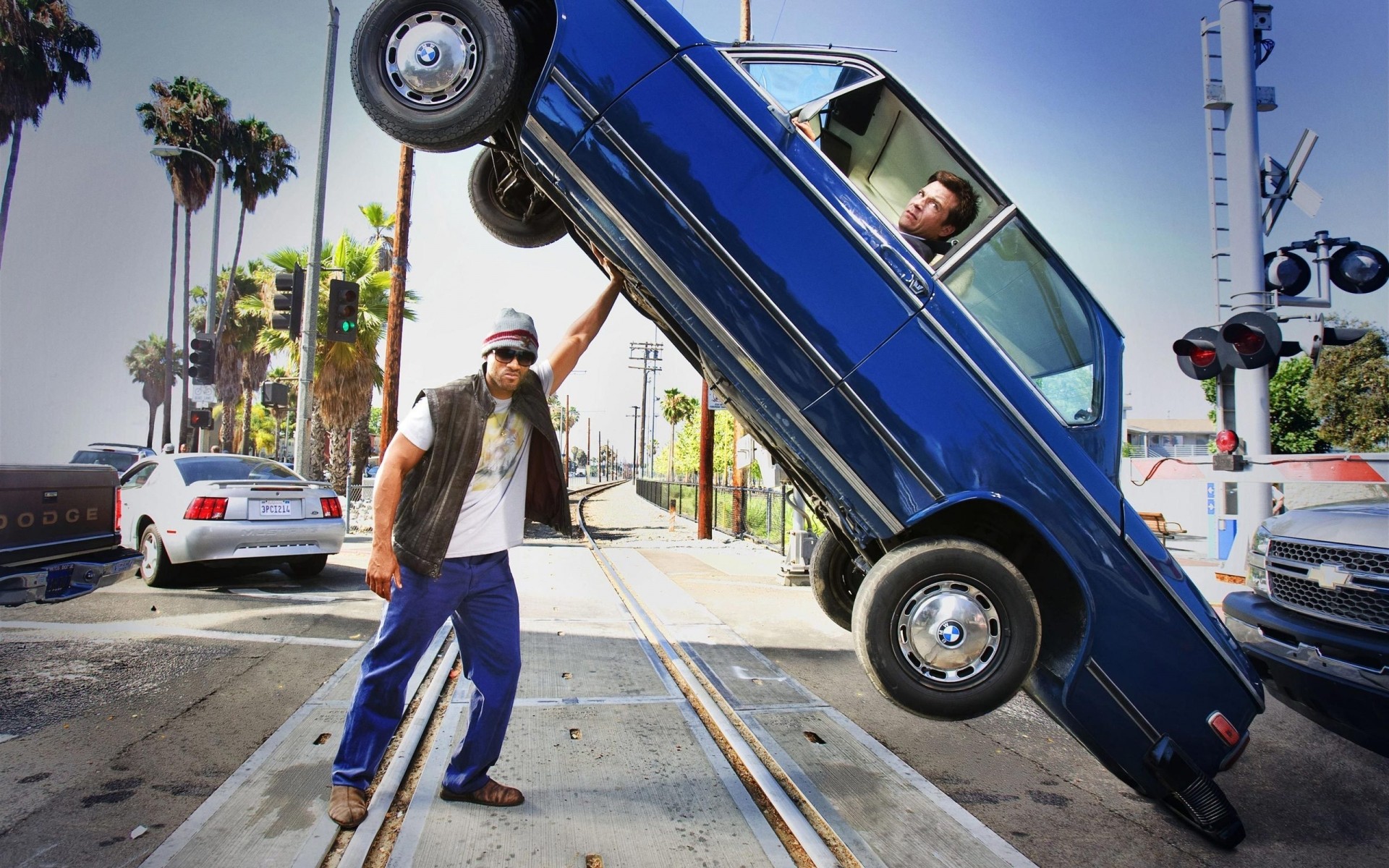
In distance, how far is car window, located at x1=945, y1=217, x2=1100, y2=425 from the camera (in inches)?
119

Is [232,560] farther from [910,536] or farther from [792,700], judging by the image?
[910,536]

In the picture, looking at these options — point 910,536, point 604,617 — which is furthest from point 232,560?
point 910,536

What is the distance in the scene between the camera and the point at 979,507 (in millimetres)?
2906

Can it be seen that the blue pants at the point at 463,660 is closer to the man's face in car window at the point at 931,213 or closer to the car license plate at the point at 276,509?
the man's face in car window at the point at 931,213

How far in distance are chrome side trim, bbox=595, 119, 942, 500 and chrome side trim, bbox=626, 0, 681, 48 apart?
0.36 m

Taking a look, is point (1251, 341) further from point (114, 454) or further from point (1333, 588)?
point (114, 454)

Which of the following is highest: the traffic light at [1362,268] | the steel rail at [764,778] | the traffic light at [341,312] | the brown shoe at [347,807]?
the traffic light at [341,312]

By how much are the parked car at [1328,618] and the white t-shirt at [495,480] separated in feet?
10.6

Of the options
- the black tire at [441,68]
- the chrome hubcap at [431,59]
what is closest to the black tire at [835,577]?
the black tire at [441,68]

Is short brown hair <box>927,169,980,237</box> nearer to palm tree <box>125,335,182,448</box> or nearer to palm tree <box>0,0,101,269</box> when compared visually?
palm tree <box>0,0,101,269</box>

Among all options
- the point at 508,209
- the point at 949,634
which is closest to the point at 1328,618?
the point at 949,634

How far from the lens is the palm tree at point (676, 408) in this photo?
265 ft

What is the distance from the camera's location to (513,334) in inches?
124

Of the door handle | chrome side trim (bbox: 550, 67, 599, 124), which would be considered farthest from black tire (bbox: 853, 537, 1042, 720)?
chrome side trim (bbox: 550, 67, 599, 124)
